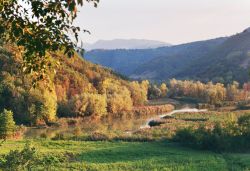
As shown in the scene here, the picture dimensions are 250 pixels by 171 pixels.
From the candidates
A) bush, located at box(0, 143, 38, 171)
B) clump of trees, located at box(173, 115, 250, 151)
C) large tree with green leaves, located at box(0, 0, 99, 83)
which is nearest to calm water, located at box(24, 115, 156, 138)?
clump of trees, located at box(173, 115, 250, 151)

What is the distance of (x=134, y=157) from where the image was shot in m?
41.9

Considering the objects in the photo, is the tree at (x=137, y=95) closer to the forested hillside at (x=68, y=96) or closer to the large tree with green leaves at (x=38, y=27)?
the forested hillside at (x=68, y=96)

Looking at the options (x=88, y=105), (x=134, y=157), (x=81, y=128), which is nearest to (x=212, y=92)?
(x=88, y=105)

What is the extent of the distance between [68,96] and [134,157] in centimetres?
7987

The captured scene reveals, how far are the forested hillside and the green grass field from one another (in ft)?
49.5

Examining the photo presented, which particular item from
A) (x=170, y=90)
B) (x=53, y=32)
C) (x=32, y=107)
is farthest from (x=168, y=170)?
(x=170, y=90)

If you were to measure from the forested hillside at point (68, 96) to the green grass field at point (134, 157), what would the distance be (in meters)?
15.1

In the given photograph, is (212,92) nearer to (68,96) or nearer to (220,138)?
(68,96)

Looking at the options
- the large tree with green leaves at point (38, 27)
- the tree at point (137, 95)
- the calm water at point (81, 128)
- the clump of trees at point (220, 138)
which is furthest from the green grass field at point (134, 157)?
the tree at point (137, 95)

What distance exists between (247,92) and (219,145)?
98.9m

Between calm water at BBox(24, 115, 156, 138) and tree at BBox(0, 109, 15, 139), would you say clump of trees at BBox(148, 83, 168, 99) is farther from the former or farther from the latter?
tree at BBox(0, 109, 15, 139)

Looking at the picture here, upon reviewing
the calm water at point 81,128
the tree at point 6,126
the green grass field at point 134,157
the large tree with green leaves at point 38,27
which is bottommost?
the green grass field at point 134,157

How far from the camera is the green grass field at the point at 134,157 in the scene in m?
36.7

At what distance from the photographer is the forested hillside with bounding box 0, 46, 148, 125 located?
86.5m
